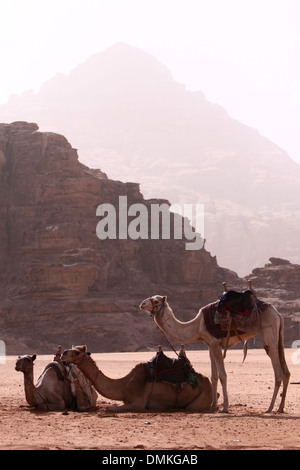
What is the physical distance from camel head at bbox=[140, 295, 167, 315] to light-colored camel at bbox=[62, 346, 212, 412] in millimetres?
1429

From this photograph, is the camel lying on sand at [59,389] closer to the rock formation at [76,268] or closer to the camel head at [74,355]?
the camel head at [74,355]

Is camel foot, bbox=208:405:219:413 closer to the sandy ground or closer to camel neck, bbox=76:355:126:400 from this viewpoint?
the sandy ground

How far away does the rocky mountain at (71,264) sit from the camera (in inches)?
2665

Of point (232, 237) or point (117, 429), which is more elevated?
point (232, 237)

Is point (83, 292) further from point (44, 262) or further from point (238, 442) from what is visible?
point (238, 442)

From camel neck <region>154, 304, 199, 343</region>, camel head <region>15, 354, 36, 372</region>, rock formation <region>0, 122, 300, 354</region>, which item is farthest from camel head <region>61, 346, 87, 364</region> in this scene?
rock formation <region>0, 122, 300, 354</region>

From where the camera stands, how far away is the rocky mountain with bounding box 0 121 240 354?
222 ft

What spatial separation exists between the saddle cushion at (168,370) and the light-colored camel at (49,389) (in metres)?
1.79

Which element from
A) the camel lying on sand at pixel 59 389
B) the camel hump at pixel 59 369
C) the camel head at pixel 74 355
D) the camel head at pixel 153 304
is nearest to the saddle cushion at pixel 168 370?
the camel head at pixel 153 304

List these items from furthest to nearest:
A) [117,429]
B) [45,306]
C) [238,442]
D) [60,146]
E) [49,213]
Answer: [60,146] → [49,213] → [45,306] → [117,429] → [238,442]

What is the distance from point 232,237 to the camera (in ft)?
632

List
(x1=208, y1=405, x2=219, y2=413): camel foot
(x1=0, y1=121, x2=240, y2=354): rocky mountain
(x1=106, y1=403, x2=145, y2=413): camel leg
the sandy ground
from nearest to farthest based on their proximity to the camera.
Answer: the sandy ground, (x1=106, y1=403, x2=145, y2=413): camel leg, (x1=208, y1=405, x2=219, y2=413): camel foot, (x1=0, y1=121, x2=240, y2=354): rocky mountain

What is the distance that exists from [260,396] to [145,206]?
6447cm

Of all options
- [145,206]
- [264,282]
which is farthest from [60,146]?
[264,282]
